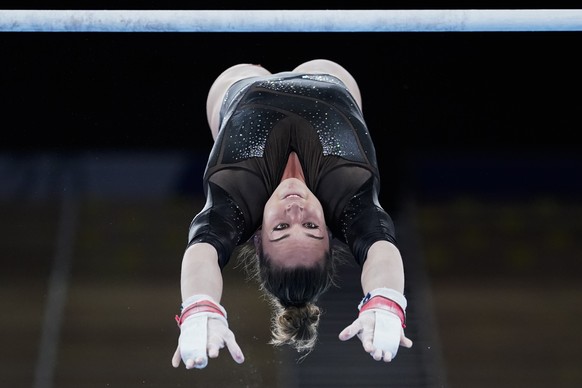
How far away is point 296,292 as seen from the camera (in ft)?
9.64

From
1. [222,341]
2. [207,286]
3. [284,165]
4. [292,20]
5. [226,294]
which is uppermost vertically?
[292,20]

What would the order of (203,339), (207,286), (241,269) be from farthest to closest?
(241,269)
(207,286)
(203,339)

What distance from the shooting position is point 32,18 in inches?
126

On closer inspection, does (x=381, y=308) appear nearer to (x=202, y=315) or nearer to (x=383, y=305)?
(x=383, y=305)

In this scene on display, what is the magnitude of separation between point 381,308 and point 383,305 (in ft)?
0.04

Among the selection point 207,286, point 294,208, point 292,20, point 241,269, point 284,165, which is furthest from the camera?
point 241,269

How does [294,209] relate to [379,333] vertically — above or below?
above

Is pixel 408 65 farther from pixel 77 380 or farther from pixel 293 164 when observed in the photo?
pixel 77 380

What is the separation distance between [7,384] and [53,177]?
115 cm

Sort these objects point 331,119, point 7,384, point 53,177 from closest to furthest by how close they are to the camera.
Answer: point 331,119
point 7,384
point 53,177

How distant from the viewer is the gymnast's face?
9.43 feet

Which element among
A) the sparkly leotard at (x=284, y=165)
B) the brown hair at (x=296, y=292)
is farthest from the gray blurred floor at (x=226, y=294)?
the sparkly leotard at (x=284, y=165)

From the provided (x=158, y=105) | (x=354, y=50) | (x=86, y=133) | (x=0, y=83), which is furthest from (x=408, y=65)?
(x=0, y=83)

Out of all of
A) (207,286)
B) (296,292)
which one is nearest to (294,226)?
(296,292)
